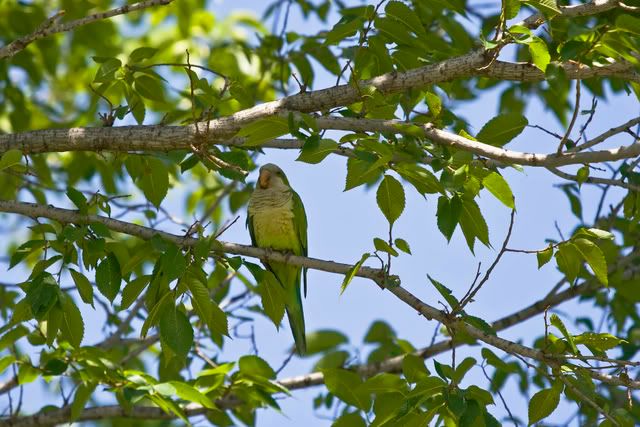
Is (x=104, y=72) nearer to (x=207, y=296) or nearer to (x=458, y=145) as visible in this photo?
(x=207, y=296)

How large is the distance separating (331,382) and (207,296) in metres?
0.81

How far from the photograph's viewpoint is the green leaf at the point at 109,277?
3.32m

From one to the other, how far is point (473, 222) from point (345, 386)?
104cm

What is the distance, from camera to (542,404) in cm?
310

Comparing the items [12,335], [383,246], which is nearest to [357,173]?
[383,246]

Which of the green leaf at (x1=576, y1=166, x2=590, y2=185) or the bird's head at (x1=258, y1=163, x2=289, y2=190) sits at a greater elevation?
the bird's head at (x1=258, y1=163, x2=289, y2=190)

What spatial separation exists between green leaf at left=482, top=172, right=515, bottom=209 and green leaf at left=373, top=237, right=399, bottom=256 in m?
0.39

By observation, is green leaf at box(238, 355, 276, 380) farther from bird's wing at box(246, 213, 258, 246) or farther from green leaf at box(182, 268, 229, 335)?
bird's wing at box(246, 213, 258, 246)

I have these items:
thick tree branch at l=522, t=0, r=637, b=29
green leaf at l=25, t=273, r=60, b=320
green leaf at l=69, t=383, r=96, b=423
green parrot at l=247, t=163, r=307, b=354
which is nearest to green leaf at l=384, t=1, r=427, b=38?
thick tree branch at l=522, t=0, r=637, b=29

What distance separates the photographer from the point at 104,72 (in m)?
3.58

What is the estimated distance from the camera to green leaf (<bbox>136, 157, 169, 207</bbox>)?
12.3ft

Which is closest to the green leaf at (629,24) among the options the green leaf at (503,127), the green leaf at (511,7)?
the green leaf at (511,7)

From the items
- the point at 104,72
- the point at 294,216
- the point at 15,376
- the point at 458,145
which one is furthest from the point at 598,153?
the point at 15,376

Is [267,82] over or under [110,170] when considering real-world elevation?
over
